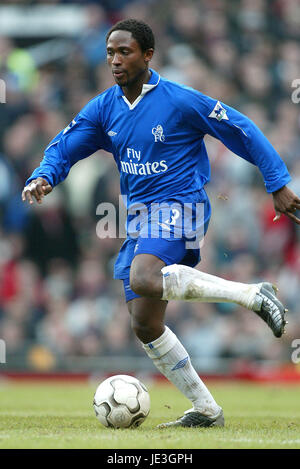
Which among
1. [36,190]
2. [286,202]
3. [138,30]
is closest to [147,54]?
[138,30]

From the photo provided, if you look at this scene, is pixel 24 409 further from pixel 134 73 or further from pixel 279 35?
pixel 279 35

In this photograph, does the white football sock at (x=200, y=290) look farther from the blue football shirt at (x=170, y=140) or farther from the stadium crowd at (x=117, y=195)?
the stadium crowd at (x=117, y=195)

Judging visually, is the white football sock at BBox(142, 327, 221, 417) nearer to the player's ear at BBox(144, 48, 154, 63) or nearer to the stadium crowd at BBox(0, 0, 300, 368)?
the player's ear at BBox(144, 48, 154, 63)

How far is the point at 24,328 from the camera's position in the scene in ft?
43.1

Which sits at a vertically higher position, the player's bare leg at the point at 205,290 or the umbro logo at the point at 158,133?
the umbro logo at the point at 158,133

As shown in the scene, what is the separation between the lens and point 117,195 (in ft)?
42.9

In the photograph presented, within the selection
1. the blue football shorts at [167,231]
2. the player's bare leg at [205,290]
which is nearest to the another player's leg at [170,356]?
the blue football shorts at [167,231]

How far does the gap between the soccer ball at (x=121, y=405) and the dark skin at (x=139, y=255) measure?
A: 0.39 meters

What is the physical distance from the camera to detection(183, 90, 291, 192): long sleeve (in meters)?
6.23

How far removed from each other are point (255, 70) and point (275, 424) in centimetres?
909

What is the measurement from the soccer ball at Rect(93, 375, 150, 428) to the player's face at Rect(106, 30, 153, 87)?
207 cm

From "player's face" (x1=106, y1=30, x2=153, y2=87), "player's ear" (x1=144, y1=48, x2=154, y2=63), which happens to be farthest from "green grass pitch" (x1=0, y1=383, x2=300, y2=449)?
"player's ear" (x1=144, y1=48, x2=154, y2=63)

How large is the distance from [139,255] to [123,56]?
136cm

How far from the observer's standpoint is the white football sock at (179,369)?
20.7 feet
